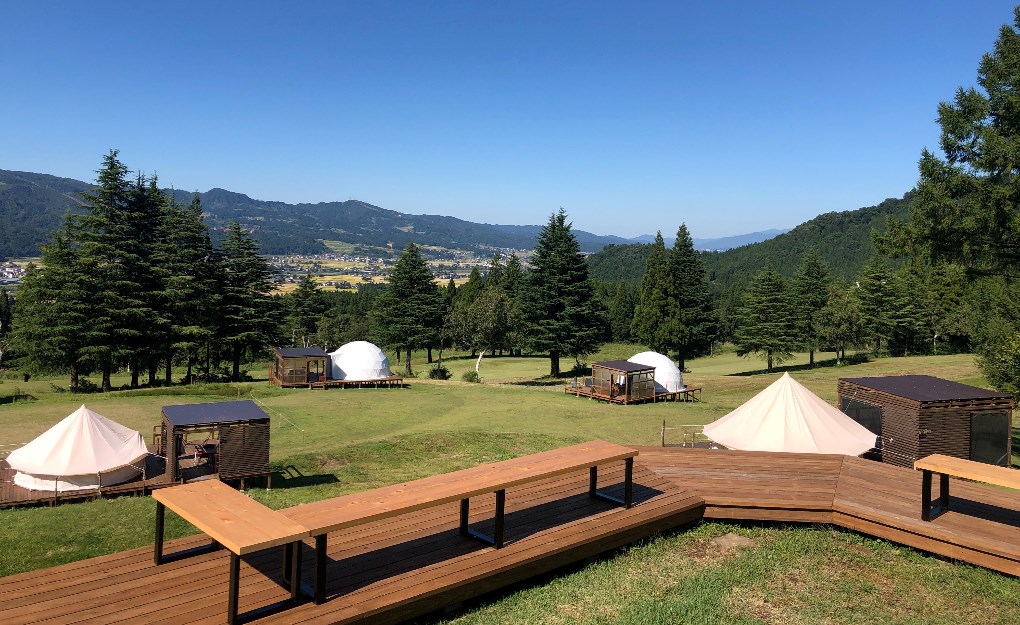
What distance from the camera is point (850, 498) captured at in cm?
938

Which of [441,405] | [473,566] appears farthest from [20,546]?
[441,405]

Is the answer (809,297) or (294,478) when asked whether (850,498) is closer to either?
(294,478)

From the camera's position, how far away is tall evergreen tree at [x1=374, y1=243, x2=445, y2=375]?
49.3 m

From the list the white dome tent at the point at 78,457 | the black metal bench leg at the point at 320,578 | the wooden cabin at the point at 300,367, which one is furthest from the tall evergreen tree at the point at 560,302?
the black metal bench leg at the point at 320,578

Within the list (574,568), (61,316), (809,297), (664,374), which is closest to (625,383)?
(664,374)

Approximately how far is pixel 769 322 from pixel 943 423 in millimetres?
36659

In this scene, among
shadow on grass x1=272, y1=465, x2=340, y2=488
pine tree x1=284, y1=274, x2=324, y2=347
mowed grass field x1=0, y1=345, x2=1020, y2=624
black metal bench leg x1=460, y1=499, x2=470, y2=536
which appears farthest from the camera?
pine tree x1=284, y1=274, x2=324, y2=347

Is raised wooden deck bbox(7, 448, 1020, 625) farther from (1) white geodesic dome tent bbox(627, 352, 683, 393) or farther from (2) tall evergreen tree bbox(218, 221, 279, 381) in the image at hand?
(2) tall evergreen tree bbox(218, 221, 279, 381)

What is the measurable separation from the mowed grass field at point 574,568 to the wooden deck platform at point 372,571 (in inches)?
16.3

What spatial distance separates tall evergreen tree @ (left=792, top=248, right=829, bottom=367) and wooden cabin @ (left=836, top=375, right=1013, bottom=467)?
37.0 meters

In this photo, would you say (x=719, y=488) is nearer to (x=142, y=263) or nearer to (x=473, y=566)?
(x=473, y=566)

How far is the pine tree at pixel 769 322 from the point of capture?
161ft

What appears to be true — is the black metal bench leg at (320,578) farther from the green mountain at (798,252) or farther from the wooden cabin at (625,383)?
the green mountain at (798,252)

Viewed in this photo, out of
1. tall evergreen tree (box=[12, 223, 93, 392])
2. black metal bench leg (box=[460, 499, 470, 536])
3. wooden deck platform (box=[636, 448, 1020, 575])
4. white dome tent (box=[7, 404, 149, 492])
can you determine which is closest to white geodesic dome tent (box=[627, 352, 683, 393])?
wooden deck platform (box=[636, 448, 1020, 575])
